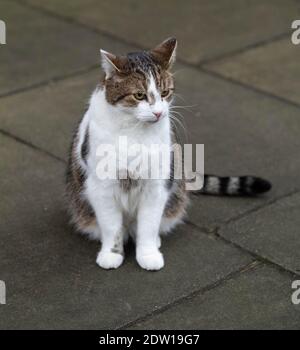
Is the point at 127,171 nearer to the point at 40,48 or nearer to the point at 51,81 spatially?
the point at 51,81

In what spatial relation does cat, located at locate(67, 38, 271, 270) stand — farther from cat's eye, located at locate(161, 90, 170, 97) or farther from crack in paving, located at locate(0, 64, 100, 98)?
crack in paving, located at locate(0, 64, 100, 98)

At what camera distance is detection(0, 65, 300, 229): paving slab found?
5211 millimetres

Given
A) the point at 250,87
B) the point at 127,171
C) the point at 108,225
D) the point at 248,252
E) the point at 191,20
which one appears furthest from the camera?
the point at 191,20

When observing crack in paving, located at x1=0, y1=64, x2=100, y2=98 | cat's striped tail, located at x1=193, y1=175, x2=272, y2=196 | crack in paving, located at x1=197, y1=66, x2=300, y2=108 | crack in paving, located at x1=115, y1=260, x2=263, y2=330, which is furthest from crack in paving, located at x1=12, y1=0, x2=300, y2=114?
crack in paving, located at x1=115, y1=260, x2=263, y2=330

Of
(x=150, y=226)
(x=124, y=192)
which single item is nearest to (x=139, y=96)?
(x=124, y=192)

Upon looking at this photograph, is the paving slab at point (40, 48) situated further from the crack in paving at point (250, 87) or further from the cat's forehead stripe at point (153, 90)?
the cat's forehead stripe at point (153, 90)

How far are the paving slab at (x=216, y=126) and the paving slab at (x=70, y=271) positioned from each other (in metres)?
0.42

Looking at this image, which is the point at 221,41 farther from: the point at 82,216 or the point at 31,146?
the point at 82,216

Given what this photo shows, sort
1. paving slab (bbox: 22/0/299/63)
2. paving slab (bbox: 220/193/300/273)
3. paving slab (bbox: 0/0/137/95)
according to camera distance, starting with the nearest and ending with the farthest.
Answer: paving slab (bbox: 220/193/300/273) < paving slab (bbox: 0/0/137/95) < paving slab (bbox: 22/0/299/63)

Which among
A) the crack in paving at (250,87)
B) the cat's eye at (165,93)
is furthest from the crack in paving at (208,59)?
the cat's eye at (165,93)

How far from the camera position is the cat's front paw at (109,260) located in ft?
14.2

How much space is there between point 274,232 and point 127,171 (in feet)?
3.63

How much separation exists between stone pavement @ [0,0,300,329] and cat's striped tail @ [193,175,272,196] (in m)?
0.06

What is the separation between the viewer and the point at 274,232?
4707mm
